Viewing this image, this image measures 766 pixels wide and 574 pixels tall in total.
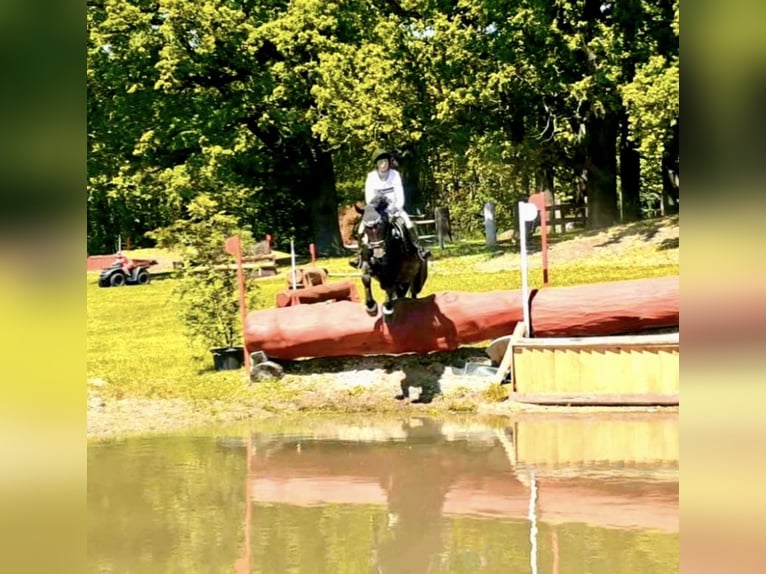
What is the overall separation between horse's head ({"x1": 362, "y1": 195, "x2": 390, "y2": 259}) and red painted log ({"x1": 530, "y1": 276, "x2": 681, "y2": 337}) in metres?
1.96

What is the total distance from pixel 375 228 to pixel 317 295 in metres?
4.46

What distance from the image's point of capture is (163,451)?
7.73 m

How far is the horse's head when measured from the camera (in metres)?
7.98

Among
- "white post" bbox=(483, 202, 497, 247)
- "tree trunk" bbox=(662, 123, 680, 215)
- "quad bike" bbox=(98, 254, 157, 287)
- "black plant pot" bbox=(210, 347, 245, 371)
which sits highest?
"tree trunk" bbox=(662, 123, 680, 215)

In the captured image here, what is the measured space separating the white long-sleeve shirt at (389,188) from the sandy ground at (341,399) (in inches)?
78.7

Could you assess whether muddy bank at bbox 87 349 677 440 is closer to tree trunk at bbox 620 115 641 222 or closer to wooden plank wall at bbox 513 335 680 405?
wooden plank wall at bbox 513 335 680 405

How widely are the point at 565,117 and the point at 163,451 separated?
1753 centimetres

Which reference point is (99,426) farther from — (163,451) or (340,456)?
(340,456)

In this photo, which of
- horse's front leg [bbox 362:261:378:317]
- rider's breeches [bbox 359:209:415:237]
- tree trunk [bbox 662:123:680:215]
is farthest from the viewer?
tree trunk [bbox 662:123:680:215]

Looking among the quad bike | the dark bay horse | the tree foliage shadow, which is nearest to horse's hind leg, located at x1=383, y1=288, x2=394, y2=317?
the dark bay horse

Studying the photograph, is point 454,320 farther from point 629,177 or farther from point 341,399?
point 629,177

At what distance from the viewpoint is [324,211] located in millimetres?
25641

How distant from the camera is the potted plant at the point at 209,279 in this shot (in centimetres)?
1093

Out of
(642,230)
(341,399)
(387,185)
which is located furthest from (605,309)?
(642,230)
